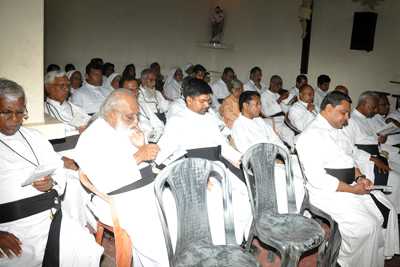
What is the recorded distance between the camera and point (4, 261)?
2072 millimetres

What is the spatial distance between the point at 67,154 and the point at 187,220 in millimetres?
1911

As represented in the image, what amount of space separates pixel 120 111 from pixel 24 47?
1.17 meters

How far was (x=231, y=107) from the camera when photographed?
19.3ft

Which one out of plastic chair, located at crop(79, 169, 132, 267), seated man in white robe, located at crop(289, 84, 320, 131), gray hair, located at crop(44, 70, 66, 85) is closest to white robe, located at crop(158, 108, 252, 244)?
Result: plastic chair, located at crop(79, 169, 132, 267)

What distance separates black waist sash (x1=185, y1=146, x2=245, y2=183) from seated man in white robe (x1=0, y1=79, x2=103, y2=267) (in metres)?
1.49

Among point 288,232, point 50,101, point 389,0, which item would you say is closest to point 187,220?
point 288,232

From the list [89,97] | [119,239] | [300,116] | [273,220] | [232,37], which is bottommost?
[119,239]

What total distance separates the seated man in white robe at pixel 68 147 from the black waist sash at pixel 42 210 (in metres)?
0.72

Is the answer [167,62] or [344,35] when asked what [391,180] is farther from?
[167,62]

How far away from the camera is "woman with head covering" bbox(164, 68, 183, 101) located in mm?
8992

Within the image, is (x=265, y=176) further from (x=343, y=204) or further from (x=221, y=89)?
(x=221, y=89)

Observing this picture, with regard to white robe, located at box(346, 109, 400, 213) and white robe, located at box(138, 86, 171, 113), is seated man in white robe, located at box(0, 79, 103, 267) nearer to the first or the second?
white robe, located at box(346, 109, 400, 213)

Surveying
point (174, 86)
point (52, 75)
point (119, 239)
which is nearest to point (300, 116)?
point (52, 75)

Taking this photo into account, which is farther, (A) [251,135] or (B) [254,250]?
(A) [251,135]
